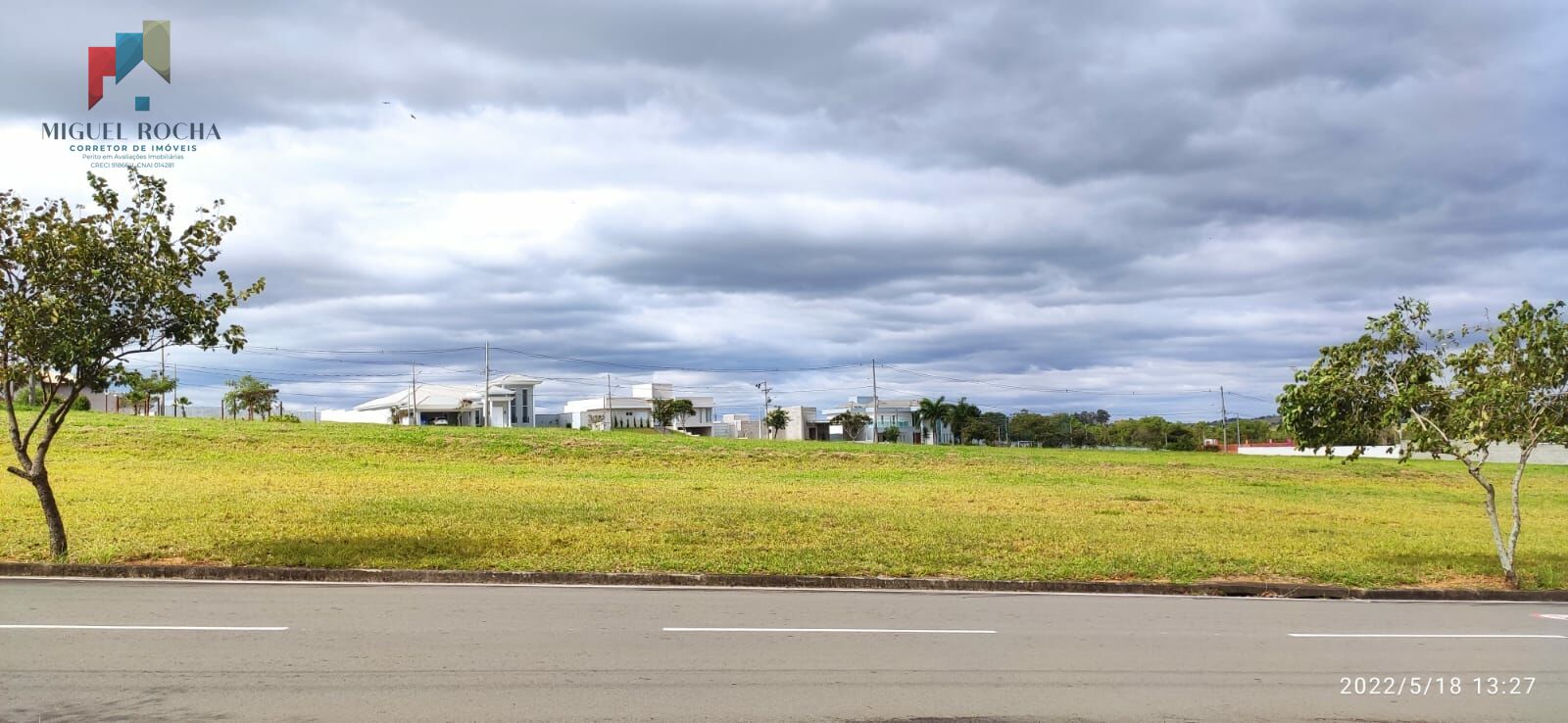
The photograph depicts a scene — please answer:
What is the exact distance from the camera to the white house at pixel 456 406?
100 metres

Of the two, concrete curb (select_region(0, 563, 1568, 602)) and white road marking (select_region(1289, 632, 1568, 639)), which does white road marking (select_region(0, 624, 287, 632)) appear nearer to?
concrete curb (select_region(0, 563, 1568, 602))

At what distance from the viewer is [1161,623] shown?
12672 mm

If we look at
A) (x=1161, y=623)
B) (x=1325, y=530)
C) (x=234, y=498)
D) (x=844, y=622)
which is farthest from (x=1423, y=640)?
(x=234, y=498)

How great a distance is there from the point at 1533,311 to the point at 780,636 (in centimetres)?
1320

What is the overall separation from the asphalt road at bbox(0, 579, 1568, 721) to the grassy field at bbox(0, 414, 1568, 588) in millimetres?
2641

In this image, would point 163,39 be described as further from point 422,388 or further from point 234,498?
point 422,388

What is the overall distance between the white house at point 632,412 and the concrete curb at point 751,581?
3731 inches

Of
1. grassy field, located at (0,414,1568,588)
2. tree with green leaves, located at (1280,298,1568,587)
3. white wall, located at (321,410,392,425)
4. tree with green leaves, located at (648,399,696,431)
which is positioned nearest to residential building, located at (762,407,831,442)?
tree with green leaves, located at (648,399,696,431)

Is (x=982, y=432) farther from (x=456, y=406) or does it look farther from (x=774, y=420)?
(x=456, y=406)

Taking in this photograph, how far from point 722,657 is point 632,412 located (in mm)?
107270

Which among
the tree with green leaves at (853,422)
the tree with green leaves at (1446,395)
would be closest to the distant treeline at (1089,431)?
the tree with green leaves at (853,422)

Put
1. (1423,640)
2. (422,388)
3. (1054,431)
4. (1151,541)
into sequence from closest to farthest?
(1423,640), (1151,541), (422,388), (1054,431)

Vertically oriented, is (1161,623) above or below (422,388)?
below

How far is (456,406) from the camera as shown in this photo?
101250 millimetres
